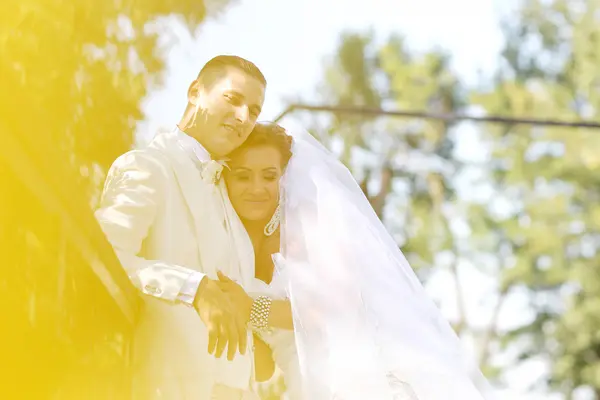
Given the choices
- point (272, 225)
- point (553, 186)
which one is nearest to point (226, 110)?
point (272, 225)

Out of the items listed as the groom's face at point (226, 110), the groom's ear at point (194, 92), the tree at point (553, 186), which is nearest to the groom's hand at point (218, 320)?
the groom's face at point (226, 110)

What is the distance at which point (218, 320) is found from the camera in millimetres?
1423

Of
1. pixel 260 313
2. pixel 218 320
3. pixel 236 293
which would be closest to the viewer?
pixel 218 320

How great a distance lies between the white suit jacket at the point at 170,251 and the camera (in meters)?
1.52

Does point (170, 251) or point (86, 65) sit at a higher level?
point (86, 65)

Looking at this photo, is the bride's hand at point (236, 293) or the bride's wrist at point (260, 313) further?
the bride's wrist at point (260, 313)

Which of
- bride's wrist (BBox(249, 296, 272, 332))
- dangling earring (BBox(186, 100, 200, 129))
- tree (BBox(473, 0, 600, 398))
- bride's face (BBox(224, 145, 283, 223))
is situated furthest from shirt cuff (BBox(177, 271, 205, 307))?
tree (BBox(473, 0, 600, 398))

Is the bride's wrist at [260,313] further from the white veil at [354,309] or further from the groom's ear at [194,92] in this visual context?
the groom's ear at [194,92]

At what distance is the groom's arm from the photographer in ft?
4.75

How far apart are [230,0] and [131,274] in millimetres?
2875

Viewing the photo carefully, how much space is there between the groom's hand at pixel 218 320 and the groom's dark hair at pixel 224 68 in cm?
52

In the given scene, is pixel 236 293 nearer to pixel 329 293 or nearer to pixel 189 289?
pixel 189 289

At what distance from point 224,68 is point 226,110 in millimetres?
105

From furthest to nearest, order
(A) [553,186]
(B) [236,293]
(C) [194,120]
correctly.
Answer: (A) [553,186], (C) [194,120], (B) [236,293]
